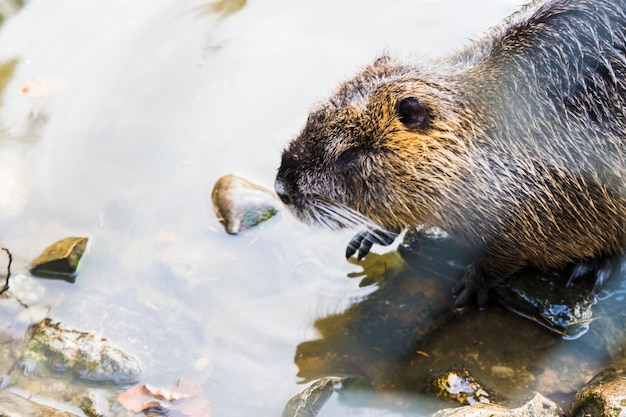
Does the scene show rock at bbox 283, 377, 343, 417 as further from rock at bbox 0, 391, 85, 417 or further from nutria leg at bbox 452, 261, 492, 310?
rock at bbox 0, 391, 85, 417

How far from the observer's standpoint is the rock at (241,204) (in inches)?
169

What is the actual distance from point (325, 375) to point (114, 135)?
87.9 inches

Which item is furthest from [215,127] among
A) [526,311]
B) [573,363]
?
[573,363]

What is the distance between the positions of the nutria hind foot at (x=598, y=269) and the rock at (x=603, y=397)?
0.55 meters

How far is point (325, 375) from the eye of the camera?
3631 millimetres

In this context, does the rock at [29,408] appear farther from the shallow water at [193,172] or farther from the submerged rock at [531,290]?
the submerged rock at [531,290]

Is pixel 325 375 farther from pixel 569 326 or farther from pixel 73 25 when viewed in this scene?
pixel 73 25

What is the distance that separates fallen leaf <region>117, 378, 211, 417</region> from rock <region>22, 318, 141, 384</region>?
3.4 inches

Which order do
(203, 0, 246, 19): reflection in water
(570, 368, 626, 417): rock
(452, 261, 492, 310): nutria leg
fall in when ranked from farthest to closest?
(203, 0, 246, 19): reflection in water, (452, 261, 492, 310): nutria leg, (570, 368, 626, 417): rock

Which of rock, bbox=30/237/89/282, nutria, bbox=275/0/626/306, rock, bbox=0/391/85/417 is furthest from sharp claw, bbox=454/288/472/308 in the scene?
rock, bbox=30/237/89/282

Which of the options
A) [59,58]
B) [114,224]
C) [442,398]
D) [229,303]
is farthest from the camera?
[59,58]

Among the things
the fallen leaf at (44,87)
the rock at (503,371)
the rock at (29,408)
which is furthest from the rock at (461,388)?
the fallen leaf at (44,87)

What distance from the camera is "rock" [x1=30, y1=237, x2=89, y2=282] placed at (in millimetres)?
4000

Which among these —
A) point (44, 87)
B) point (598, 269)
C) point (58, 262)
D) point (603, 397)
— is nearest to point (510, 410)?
point (603, 397)
